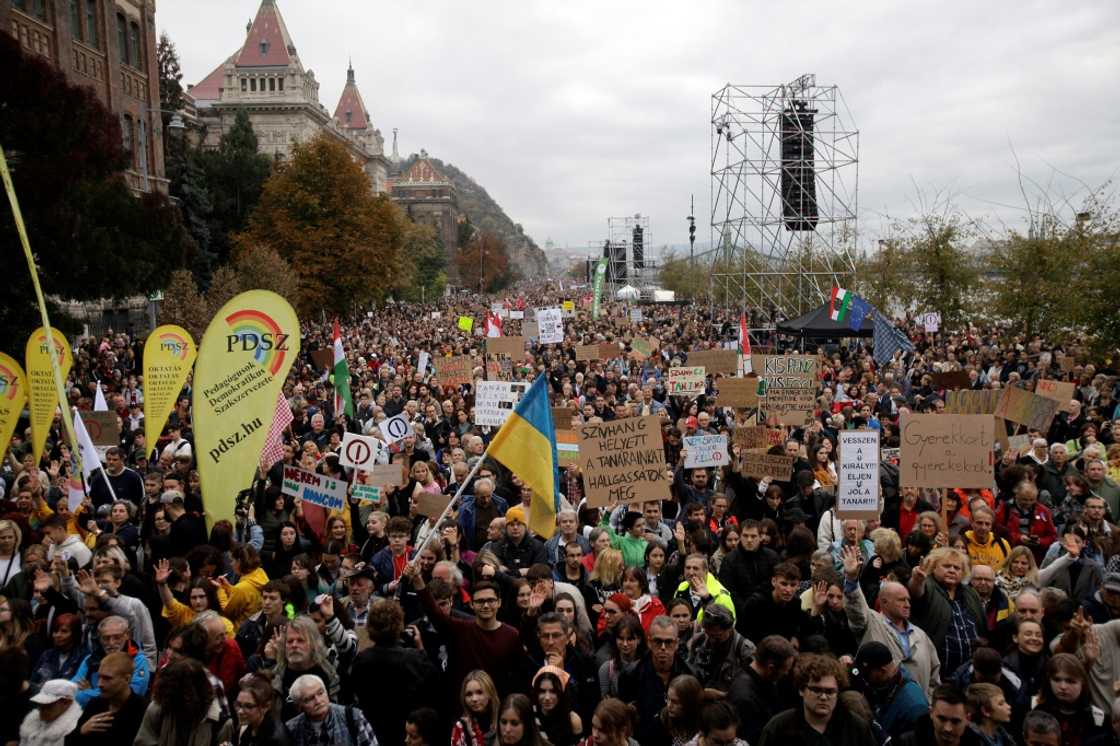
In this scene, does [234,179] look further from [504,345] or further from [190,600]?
[190,600]

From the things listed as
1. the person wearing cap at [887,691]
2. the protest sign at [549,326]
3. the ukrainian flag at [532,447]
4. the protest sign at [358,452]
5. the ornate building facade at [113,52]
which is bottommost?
the person wearing cap at [887,691]

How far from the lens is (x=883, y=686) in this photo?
491 cm

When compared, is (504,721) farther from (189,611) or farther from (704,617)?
(189,611)

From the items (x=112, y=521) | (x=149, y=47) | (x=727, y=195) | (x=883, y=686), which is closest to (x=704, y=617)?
(x=883, y=686)

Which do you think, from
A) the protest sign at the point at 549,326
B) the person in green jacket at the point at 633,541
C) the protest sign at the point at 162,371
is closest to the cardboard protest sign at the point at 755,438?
the person in green jacket at the point at 633,541

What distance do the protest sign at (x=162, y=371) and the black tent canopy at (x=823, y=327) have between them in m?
18.0

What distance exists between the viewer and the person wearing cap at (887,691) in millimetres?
4820

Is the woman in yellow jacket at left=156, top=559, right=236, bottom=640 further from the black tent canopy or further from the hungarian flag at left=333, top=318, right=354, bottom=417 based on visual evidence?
the black tent canopy

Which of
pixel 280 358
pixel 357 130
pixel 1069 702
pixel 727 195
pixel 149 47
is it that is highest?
pixel 357 130

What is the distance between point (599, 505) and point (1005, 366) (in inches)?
607

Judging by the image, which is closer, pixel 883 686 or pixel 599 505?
pixel 883 686

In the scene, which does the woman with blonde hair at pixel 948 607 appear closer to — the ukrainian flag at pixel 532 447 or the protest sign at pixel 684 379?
the ukrainian flag at pixel 532 447

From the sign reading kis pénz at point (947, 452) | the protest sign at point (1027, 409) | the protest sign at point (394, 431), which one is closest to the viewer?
the sign reading kis pénz at point (947, 452)

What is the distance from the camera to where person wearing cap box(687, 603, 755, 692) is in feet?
17.0
